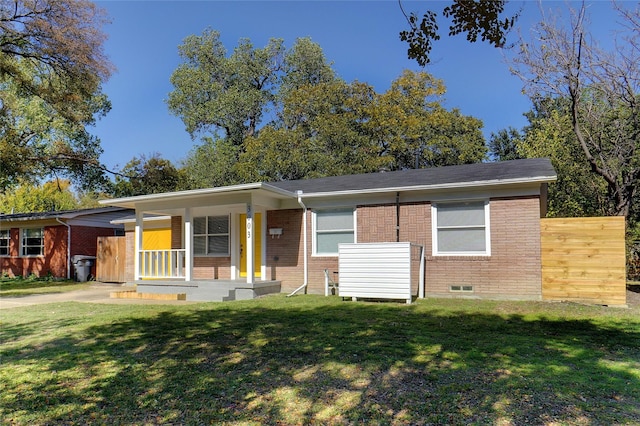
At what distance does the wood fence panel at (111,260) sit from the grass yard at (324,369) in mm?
9787

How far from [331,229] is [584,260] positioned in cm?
610

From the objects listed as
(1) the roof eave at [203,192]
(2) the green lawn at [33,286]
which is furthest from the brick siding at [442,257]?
(2) the green lawn at [33,286]

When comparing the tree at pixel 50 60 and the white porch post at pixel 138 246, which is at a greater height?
Result: the tree at pixel 50 60

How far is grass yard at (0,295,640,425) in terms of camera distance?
3.64 metres

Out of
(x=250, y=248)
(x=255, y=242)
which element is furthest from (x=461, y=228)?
(x=255, y=242)

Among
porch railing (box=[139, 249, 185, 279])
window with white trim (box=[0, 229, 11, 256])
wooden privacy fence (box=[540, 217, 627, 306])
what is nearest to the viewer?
wooden privacy fence (box=[540, 217, 627, 306])

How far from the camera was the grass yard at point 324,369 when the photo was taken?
12.0 ft

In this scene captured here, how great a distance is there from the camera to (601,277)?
31.2 feet

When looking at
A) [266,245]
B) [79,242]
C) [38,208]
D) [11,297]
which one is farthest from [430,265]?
[38,208]

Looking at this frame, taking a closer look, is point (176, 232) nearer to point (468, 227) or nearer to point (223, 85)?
point (468, 227)

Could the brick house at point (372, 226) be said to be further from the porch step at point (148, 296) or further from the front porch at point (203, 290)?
the porch step at point (148, 296)

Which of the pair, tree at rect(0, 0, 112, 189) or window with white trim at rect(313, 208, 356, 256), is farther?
tree at rect(0, 0, 112, 189)

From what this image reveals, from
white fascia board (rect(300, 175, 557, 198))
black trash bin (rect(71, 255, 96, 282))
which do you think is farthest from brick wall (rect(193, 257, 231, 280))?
black trash bin (rect(71, 255, 96, 282))

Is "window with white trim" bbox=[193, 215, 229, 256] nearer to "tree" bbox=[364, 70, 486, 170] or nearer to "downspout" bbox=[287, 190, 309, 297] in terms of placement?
"downspout" bbox=[287, 190, 309, 297]
